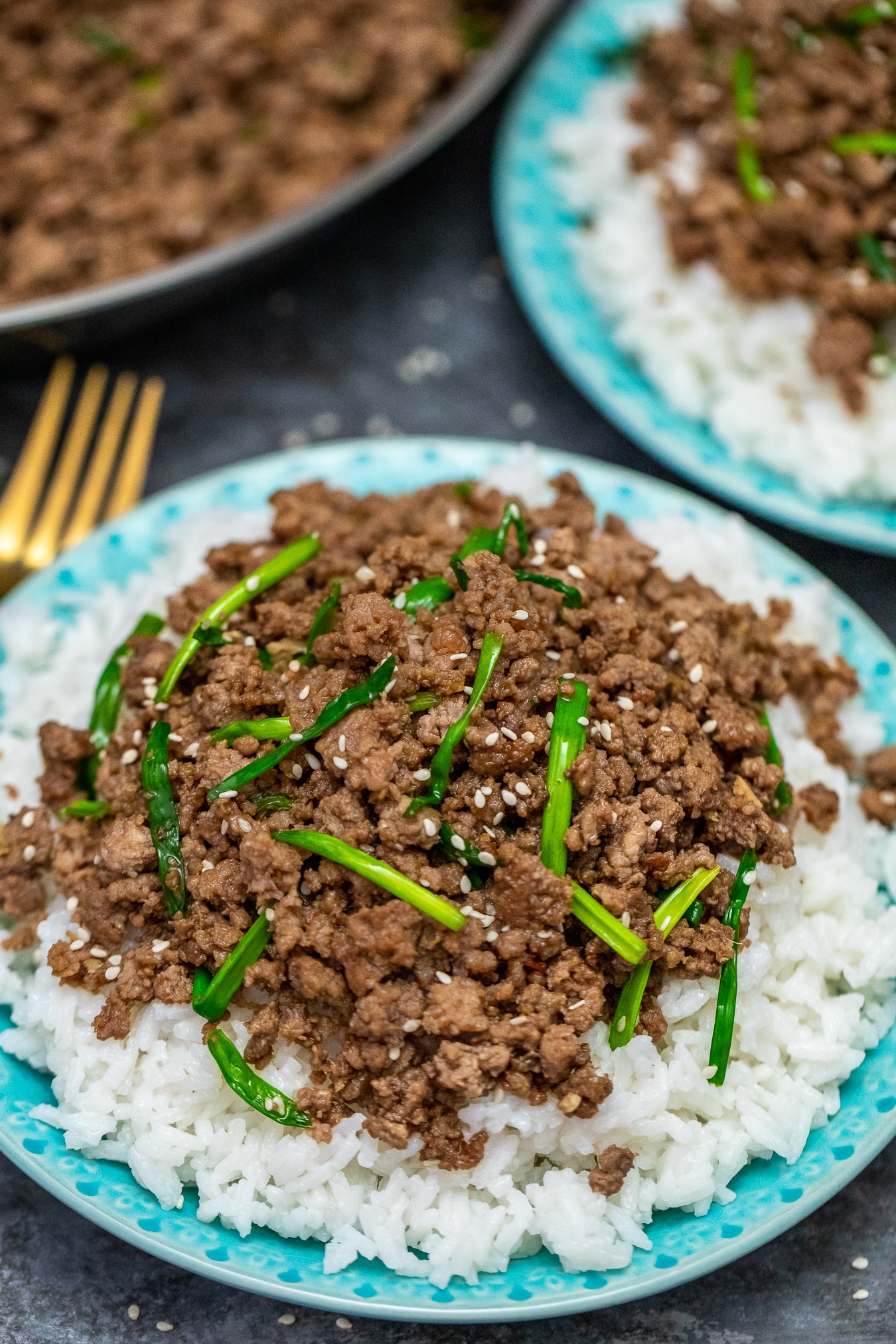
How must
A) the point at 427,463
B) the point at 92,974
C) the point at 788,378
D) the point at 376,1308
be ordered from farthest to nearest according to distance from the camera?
the point at 788,378 → the point at 427,463 → the point at 92,974 → the point at 376,1308

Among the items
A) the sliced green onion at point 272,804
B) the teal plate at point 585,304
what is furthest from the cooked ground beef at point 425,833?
the teal plate at point 585,304

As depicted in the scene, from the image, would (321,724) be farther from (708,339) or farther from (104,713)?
(708,339)

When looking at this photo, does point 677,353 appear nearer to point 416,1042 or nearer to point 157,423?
point 157,423

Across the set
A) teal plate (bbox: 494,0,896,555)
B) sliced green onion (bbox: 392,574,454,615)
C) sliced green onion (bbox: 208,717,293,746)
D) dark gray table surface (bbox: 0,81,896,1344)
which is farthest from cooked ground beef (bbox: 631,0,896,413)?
sliced green onion (bbox: 208,717,293,746)

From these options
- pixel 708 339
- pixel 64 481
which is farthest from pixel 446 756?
pixel 708 339

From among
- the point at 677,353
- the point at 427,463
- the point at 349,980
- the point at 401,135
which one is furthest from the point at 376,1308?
the point at 401,135

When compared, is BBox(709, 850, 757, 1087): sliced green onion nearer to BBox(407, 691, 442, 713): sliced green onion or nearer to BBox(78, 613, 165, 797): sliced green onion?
BBox(407, 691, 442, 713): sliced green onion
